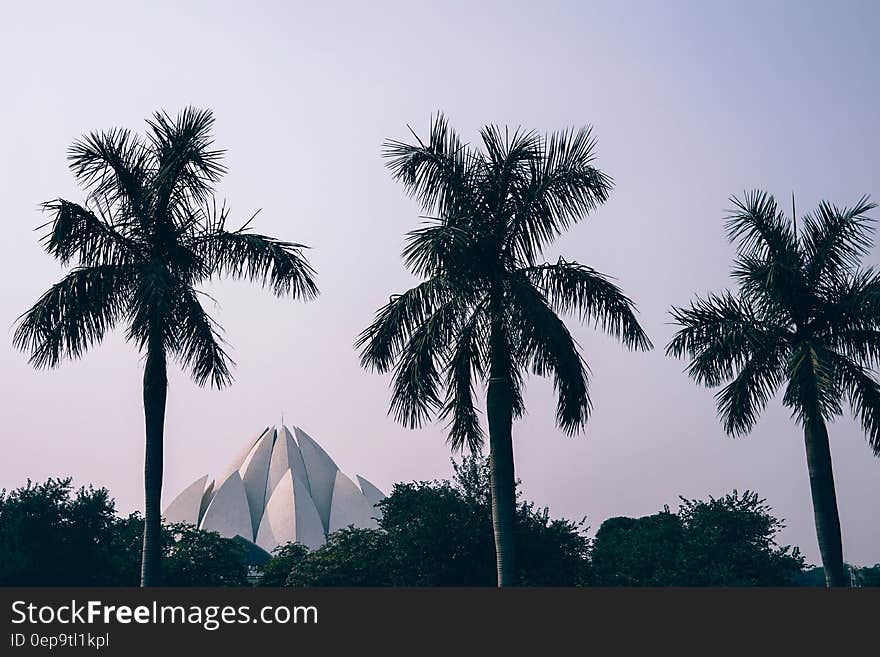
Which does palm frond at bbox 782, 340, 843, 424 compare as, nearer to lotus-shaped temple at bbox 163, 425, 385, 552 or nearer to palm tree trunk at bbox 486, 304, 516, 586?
palm tree trunk at bbox 486, 304, 516, 586

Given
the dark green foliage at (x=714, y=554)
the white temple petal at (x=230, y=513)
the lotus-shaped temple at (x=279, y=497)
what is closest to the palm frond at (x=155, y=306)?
the dark green foliage at (x=714, y=554)

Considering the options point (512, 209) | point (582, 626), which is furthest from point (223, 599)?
point (512, 209)

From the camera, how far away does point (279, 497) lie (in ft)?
281

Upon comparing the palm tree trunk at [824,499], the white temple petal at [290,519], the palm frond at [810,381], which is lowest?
the palm tree trunk at [824,499]

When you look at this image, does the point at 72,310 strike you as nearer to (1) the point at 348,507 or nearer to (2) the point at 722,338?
(2) the point at 722,338

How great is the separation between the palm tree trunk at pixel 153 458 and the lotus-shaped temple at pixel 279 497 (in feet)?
219

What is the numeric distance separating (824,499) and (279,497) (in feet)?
229

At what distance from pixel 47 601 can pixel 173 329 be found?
19.4ft

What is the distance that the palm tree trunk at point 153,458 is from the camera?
1686cm

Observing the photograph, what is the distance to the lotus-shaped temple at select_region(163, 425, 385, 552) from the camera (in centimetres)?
8456

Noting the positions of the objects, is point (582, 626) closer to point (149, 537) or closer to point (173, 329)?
point (149, 537)

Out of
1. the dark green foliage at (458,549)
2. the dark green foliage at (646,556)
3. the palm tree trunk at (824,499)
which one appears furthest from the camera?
the dark green foliage at (646,556)

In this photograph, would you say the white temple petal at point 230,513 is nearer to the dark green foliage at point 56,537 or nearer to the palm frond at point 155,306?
the dark green foliage at point 56,537

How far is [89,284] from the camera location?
17.7 meters
